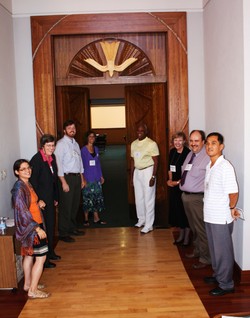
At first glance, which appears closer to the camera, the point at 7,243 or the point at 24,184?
the point at 24,184

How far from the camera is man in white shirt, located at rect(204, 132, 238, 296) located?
354 cm

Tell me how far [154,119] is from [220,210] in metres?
2.97

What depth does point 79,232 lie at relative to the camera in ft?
19.2

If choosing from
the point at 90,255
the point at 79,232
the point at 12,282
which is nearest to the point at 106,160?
the point at 79,232

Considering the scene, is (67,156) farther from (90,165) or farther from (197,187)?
(197,187)

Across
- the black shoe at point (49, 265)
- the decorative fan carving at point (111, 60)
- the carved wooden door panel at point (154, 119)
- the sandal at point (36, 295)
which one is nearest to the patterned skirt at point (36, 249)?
the sandal at point (36, 295)

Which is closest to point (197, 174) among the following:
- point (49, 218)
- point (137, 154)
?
point (137, 154)

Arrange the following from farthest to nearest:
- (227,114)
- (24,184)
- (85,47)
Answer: (85,47) < (227,114) < (24,184)

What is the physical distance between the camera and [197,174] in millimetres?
4293

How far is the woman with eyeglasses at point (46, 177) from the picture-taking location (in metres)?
4.39

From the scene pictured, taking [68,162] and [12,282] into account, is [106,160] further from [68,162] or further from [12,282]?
[12,282]

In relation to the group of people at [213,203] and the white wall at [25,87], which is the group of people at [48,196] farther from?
the group of people at [213,203]

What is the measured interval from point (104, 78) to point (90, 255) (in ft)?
8.10

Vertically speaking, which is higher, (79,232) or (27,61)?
(27,61)
